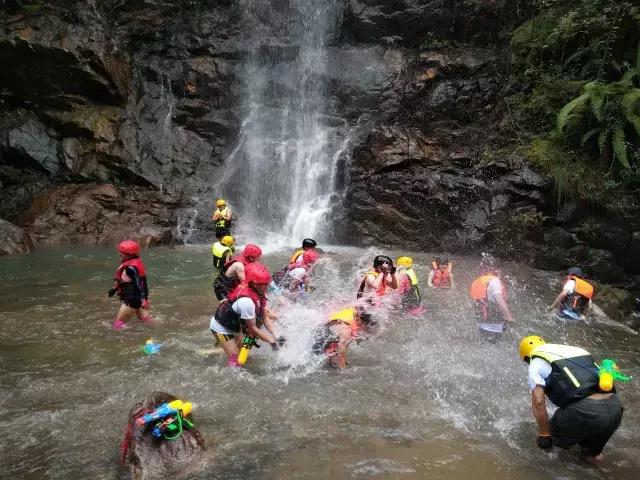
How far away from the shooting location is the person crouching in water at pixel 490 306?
6.26m

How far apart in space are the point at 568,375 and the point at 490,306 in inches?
101

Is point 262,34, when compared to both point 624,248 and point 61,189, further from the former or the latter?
point 624,248

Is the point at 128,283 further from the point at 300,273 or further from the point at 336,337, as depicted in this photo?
the point at 336,337

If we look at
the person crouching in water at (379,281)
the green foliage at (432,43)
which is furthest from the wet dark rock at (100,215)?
the green foliage at (432,43)

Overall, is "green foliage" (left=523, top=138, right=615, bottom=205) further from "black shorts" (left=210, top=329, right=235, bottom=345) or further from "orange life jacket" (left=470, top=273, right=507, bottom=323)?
"black shorts" (left=210, top=329, right=235, bottom=345)

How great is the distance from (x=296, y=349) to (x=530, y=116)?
11620 mm

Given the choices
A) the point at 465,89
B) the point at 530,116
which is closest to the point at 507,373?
the point at 530,116

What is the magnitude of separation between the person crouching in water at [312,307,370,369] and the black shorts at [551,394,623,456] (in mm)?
2478

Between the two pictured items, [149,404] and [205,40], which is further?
[205,40]

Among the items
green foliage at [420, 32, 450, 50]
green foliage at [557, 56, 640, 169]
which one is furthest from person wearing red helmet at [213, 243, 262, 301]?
green foliage at [420, 32, 450, 50]

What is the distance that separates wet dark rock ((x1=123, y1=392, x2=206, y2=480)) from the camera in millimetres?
3738

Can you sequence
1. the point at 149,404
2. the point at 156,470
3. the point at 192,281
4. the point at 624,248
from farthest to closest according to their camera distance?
the point at 624,248 → the point at 192,281 → the point at 149,404 → the point at 156,470

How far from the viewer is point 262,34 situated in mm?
19328

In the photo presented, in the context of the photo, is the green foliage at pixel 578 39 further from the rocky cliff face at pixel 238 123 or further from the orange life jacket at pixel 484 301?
the orange life jacket at pixel 484 301
